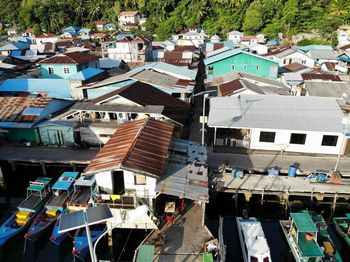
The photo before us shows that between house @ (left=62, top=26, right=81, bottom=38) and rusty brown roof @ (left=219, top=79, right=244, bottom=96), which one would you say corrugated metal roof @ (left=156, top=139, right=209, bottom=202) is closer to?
rusty brown roof @ (left=219, top=79, right=244, bottom=96)

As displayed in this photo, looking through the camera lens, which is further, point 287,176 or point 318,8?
point 318,8

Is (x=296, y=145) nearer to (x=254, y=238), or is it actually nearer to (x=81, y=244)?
(x=254, y=238)

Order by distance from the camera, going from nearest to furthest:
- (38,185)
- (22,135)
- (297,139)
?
(38,185)
(297,139)
(22,135)

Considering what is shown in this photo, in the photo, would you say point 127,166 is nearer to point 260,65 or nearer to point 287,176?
point 287,176

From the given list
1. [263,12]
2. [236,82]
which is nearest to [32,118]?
[236,82]

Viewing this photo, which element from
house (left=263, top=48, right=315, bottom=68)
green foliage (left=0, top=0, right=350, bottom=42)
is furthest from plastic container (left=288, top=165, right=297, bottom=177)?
green foliage (left=0, top=0, right=350, bottom=42)

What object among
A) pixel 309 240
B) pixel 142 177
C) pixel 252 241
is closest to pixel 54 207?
pixel 142 177
